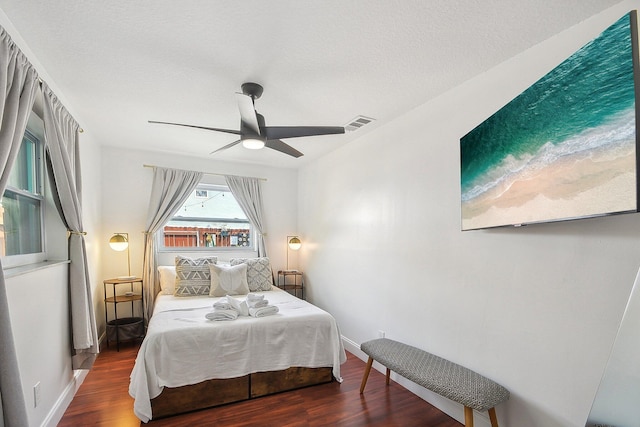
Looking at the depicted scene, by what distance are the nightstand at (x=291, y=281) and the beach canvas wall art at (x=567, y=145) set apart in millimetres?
3182

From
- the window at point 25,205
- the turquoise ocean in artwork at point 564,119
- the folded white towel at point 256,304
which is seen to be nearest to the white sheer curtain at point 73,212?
the window at point 25,205

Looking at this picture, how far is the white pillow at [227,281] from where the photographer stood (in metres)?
3.72

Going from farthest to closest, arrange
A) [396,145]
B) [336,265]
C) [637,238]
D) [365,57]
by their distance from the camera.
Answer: [336,265] → [396,145] → [365,57] → [637,238]

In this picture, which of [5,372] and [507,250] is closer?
[5,372]

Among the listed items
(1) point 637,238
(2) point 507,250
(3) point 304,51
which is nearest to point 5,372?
(3) point 304,51

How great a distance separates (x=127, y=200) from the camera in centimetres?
414

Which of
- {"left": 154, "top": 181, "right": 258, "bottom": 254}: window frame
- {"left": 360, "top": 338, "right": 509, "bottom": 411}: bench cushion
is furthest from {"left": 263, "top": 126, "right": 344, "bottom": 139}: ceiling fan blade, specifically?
{"left": 154, "top": 181, "right": 258, "bottom": 254}: window frame

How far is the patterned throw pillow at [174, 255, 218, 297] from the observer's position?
370 cm

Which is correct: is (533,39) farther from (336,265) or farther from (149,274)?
(149,274)

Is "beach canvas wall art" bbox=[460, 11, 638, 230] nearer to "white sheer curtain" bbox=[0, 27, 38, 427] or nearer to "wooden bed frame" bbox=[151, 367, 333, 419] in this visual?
"wooden bed frame" bbox=[151, 367, 333, 419]

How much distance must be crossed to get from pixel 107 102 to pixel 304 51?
6.38 ft

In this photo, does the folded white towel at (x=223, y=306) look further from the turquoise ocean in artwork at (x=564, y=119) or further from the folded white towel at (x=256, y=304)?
the turquoise ocean in artwork at (x=564, y=119)

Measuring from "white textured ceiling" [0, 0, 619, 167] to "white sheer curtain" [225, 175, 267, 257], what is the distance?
1942mm

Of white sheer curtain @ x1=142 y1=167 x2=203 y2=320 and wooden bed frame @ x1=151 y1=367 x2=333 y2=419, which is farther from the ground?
white sheer curtain @ x1=142 y1=167 x2=203 y2=320
